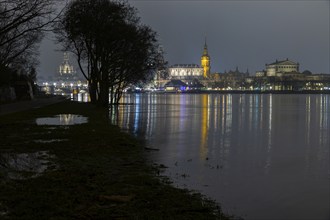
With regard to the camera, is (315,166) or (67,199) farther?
(315,166)

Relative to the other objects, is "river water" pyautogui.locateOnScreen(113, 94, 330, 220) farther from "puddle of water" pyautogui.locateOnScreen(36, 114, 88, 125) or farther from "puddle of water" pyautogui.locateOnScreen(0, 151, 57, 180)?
"puddle of water" pyautogui.locateOnScreen(36, 114, 88, 125)

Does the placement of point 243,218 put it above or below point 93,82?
below

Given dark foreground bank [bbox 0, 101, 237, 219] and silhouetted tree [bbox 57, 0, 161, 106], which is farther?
silhouetted tree [bbox 57, 0, 161, 106]

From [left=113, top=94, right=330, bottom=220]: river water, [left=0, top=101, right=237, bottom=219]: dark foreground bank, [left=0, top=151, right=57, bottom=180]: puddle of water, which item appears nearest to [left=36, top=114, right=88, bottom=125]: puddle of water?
[left=113, top=94, right=330, bottom=220]: river water

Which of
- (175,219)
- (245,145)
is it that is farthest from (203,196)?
(245,145)

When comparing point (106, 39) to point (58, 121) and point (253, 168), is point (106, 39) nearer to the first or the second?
point (58, 121)

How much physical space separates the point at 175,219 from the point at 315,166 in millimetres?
10756

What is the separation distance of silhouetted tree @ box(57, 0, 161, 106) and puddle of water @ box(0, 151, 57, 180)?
25.3 m

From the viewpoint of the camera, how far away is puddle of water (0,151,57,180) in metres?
13.1

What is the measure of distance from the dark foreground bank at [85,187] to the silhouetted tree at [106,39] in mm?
24283

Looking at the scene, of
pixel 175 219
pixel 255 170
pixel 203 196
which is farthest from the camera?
pixel 255 170

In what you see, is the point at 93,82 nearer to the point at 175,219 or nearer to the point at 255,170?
the point at 255,170

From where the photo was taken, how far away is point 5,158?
15781 mm

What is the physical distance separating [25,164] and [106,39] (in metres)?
35.7
